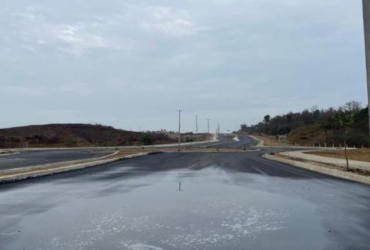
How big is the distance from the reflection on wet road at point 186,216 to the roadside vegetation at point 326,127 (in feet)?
41.4

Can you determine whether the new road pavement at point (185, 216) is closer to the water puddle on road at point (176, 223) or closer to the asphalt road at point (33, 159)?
the water puddle on road at point (176, 223)

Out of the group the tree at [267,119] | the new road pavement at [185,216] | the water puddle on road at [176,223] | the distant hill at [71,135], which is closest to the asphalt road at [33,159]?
the new road pavement at [185,216]

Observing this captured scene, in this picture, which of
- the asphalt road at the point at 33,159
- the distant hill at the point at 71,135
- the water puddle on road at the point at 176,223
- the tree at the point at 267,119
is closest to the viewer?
the water puddle on road at the point at 176,223

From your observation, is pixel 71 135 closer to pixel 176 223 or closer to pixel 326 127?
pixel 326 127

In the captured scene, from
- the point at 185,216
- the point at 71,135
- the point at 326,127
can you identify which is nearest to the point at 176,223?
the point at 185,216

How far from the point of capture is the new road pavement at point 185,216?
756 cm

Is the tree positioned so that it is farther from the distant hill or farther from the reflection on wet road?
the reflection on wet road

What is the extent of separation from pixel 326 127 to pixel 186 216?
88.6 m

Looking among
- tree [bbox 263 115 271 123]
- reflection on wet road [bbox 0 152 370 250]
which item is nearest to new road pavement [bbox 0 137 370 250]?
reflection on wet road [bbox 0 152 370 250]

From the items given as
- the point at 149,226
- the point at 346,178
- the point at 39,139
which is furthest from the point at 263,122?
the point at 149,226

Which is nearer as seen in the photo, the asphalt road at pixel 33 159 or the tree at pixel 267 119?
the asphalt road at pixel 33 159

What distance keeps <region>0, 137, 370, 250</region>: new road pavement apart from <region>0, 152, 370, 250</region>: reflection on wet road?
17 millimetres

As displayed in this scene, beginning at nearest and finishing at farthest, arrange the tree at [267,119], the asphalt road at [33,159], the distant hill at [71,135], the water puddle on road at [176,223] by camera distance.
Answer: the water puddle on road at [176,223] < the asphalt road at [33,159] < the distant hill at [71,135] < the tree at [267,119]

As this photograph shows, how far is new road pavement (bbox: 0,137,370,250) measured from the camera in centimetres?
756
